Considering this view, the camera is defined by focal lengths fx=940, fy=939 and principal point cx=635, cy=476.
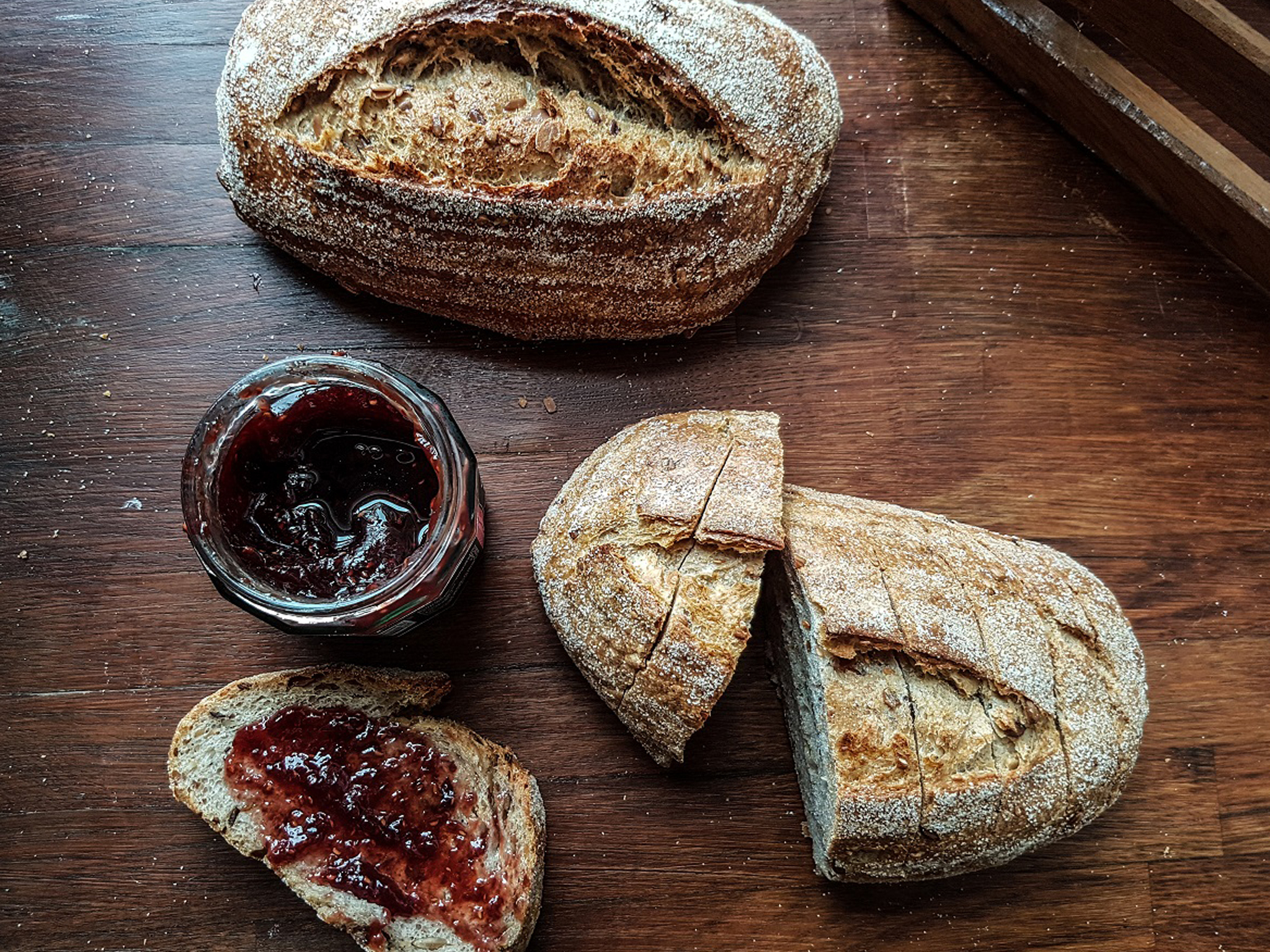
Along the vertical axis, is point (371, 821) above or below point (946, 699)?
below

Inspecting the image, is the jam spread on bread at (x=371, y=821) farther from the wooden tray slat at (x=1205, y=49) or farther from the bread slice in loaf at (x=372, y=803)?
the wooden tray slat at (x=1205, y=49)

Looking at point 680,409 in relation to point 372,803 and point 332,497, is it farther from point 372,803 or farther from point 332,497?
point 372,803

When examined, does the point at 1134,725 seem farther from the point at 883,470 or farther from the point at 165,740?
the point at 165,740

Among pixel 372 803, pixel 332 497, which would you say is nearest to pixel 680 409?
pixel 332 497

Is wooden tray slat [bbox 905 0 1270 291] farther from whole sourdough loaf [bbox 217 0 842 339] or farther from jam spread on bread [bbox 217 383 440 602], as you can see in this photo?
jam spread on bread [bbox 217 383 440 602]

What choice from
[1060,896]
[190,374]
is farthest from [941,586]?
[190,374]

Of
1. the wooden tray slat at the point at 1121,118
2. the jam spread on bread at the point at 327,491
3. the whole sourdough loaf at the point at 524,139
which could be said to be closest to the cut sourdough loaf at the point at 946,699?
the whole sourdough loaf at the point at 524,139
